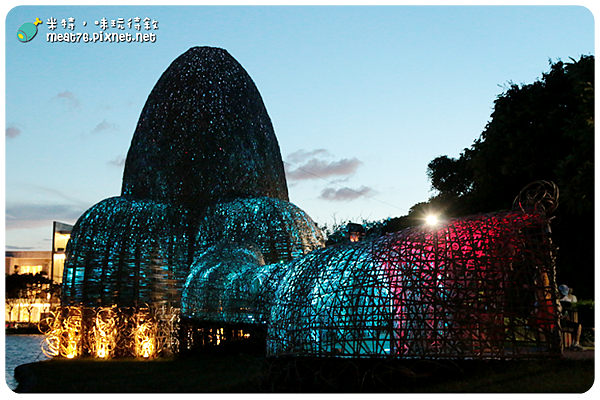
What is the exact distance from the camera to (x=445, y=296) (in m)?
8.09

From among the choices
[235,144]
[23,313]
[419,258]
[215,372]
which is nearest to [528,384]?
[419,258]

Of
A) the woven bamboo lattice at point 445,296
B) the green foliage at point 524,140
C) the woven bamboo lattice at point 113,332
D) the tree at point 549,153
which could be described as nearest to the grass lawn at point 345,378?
the woven bamboo lattice at point 445,296

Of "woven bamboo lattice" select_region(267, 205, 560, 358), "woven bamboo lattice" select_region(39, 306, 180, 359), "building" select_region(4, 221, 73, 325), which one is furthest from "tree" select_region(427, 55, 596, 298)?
"building" select_region(4, 221, 73, 325)

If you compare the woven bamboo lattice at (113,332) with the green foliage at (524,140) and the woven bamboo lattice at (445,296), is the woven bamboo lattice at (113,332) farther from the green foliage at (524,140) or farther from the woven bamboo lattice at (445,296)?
the green foliage at (524,140)

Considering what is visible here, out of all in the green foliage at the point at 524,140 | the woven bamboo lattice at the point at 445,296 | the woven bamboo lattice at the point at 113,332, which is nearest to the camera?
the woven bamboo lattice at the point at 445,296

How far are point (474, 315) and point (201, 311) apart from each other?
696 centimetres

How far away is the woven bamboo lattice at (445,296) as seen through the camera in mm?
7922

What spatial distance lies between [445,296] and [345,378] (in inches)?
73.6

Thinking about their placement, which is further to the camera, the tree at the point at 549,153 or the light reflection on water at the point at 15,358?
the tree at the point at 549,153

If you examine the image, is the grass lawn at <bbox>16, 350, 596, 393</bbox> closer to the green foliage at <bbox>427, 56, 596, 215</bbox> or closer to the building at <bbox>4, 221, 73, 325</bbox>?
the green foliage at <bbox>427, 56, 596, 215</bbox>

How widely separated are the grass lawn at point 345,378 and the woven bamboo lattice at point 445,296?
0.69 feet

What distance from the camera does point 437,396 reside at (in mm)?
7383

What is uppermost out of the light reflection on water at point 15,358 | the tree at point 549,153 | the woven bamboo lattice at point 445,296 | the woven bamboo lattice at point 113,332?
the tree at point 549,153

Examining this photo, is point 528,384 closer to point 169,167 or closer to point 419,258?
point 419,258
